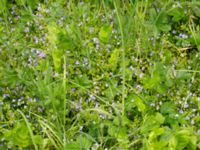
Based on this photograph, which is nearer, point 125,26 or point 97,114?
point 97,114

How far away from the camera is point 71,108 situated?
2715mm

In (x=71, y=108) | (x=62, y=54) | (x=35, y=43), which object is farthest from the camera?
(x=35, y=43)

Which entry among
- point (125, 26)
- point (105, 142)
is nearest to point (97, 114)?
point (105, 142)

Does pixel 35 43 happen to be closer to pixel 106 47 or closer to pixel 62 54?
pixel 62 54

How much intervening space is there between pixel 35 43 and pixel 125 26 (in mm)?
636

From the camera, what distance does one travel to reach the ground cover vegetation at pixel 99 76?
252cm

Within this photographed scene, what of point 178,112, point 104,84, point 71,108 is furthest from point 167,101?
point 71,108

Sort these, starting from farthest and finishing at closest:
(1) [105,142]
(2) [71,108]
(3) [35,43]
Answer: (3) [35,43] < (2) [71,108] < (1) [105,142]

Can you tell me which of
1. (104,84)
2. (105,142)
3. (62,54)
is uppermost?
(62,54)

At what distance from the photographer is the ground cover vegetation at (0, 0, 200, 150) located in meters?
2.52

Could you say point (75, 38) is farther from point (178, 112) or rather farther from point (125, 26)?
point (178, 112)

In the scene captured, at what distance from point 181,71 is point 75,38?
2.40 ft

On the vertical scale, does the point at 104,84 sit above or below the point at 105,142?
above

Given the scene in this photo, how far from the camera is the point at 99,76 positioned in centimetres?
285
